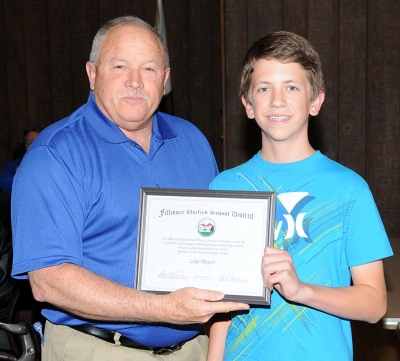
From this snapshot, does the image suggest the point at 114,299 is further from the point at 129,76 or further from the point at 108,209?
the point at 129,76

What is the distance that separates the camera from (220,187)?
1864mm

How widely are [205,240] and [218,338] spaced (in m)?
0.32

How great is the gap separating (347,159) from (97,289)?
444cm

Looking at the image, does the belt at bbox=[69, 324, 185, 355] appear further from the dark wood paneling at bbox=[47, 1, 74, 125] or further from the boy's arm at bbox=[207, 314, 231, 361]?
the dark wood paneling at bbox=[47, 1, 74, 125]

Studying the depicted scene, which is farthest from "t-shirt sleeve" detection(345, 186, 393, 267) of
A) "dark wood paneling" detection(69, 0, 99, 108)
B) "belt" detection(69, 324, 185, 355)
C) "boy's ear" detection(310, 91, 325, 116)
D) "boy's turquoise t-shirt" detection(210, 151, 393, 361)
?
"dark wood paneling" detection(69, 0, 99, 108)

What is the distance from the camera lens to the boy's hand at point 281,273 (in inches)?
60.6

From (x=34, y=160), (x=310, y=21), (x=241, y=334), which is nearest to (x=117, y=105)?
(x=34, y=160)

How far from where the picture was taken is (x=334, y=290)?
5.25 feet

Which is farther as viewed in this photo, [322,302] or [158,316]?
[158,316]

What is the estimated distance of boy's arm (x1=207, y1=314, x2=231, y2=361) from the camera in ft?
5.91

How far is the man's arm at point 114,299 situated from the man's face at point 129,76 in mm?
543

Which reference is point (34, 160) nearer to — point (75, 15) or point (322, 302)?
point (322, 302)

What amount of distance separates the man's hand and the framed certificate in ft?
0.08

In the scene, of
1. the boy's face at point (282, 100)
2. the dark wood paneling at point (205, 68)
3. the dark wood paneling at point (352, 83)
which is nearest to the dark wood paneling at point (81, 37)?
the dark wood paneling at point (205, 68)
